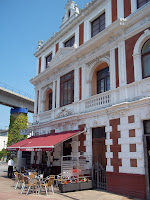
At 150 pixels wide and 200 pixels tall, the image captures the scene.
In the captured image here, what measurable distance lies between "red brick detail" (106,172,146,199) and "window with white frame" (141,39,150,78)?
4.86m

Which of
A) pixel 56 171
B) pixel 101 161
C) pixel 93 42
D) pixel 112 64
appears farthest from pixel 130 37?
pixel 56 171

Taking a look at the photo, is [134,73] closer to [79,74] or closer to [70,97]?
[79,74]

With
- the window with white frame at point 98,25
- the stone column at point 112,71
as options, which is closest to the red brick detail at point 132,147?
the stone column at point 112,71

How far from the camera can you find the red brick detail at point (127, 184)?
969 cm

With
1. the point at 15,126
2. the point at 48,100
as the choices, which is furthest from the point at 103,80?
the point at 15,126

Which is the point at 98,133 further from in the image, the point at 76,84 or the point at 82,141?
the point at 76,84

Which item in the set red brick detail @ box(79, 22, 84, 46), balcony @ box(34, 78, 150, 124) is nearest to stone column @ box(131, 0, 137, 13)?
balcony @ box(34, 78, 150, 124)

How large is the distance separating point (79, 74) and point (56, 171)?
6.81 metres

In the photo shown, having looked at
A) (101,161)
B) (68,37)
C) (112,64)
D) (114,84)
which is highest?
(68,37)

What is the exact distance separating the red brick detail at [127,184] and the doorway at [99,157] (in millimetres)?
666

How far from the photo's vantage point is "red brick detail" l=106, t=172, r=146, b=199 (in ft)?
31.8

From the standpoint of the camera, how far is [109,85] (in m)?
13.8

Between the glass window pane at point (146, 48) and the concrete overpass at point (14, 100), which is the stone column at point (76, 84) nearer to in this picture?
the glass window pane at point (146, 48)

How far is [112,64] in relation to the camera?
1264cm
